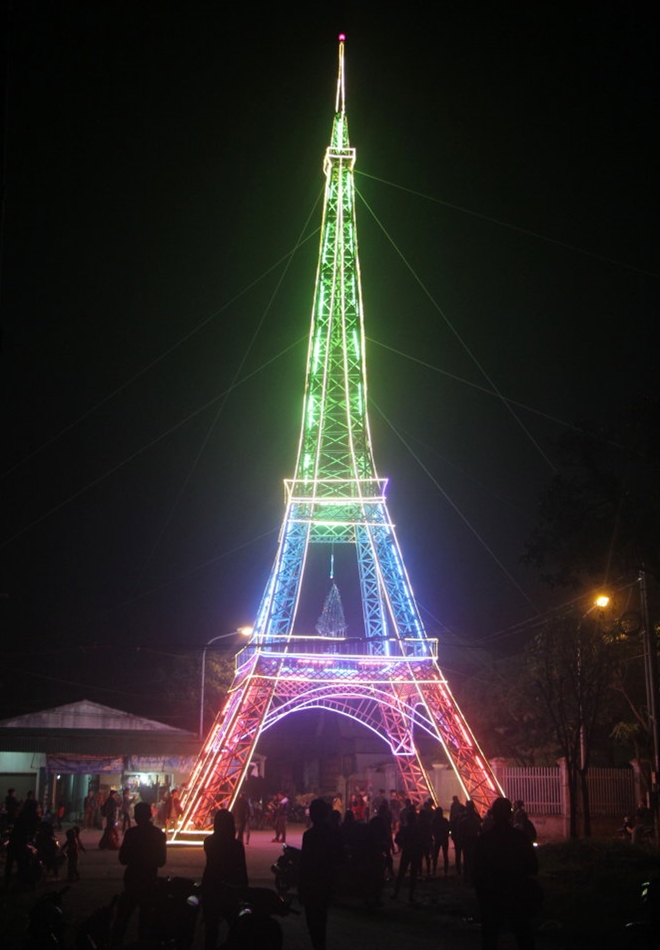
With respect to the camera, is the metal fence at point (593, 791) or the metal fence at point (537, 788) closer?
the metal fence at point (593, 791)

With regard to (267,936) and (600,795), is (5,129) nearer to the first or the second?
(267,936)

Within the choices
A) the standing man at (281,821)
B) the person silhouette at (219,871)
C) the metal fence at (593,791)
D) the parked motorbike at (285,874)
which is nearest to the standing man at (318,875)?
the person silhouette at (219,871)

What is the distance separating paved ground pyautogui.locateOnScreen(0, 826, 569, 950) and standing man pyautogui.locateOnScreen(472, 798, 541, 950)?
3635 millimetres

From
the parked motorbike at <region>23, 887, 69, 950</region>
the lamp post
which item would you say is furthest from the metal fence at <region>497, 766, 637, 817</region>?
the parked motorbike at <region>23, 887, 69, 950</region>

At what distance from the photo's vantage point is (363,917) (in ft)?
50.1

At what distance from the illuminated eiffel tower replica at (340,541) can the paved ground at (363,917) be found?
10151 mm

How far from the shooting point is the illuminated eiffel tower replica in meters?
31.5

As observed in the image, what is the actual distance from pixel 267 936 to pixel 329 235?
96.1ft

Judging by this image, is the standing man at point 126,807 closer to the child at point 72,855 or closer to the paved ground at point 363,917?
the paved ground at point 363,917

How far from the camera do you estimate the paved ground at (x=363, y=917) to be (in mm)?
12484

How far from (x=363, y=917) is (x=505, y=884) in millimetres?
7250

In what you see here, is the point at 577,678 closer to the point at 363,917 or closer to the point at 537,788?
the point at 537,788

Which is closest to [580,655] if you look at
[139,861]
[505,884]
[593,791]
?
[593,791]

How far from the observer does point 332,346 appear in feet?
113
